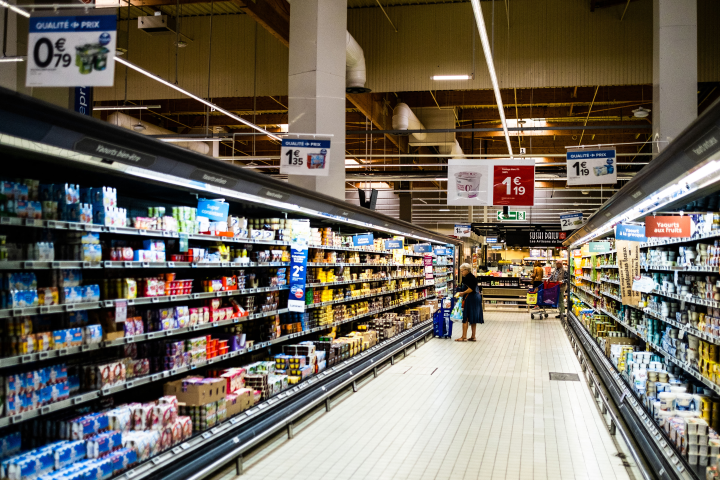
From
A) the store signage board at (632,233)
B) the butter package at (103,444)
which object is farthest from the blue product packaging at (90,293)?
the store signage board at (632,233)

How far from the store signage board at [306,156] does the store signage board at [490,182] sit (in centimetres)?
296

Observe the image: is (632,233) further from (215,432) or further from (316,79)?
(316,79)

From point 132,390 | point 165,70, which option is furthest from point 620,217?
point 165,70

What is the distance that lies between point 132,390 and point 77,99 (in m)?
3.89

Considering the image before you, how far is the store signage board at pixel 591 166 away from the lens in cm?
1214

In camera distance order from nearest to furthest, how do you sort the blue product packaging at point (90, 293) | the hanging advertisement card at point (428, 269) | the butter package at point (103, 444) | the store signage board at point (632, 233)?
the butter package at point (103, 444) < the blue product packaging at point (90, 293) < the store signage board at point (632, 233) < the hanging advertisement card at point (428, 269)

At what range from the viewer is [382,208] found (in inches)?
1309

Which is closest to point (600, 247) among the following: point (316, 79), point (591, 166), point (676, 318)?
point (591, 166)

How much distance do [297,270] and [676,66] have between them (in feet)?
25.0

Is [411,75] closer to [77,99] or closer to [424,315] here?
[424,315]

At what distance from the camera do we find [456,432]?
6.16 meters

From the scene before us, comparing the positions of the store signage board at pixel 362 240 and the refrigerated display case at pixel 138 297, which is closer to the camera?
the refrigerated display case at pixel 138 297

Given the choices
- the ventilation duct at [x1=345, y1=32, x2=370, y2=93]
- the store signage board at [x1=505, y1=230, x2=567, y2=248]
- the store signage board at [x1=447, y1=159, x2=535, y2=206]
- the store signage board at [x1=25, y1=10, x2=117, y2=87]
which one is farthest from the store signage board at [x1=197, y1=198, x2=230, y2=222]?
the store signage board at [x1=505, y1=230, x2=567, y2=248]

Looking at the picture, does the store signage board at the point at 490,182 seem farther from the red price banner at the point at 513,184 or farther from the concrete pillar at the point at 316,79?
the concrete pillar at the point at 316,79
